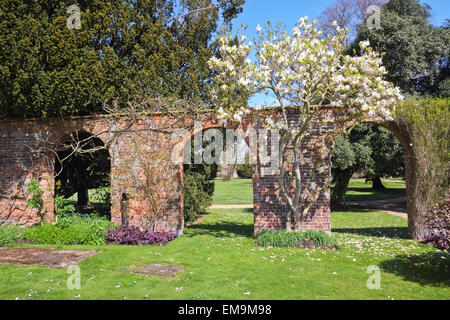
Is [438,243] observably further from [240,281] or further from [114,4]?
[114,4]

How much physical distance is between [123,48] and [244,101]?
4.42 meters

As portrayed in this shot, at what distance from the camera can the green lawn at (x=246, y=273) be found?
5.05 metres

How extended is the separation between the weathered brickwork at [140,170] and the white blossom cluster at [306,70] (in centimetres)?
125

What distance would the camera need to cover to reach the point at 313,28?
24.4 ft

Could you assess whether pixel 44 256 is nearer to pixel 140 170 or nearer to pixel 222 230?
pixel 140 170

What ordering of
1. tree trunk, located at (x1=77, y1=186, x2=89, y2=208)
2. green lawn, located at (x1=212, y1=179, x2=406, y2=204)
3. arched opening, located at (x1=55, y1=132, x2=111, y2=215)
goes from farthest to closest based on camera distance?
green lawn, located at (x1=212, y1=179, x2=406, y2=204), tree trunk, located at (x1=77, y1=186, x2=89, y2=208), arched opening, located at (x1=55, y1=132, x2=111, y2=215)

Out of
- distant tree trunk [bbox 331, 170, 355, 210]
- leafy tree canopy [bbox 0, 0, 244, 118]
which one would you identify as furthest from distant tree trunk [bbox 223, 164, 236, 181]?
leafy tree canopy [bbox 0, 0, 244, 118]

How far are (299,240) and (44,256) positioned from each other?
5684 millimetres

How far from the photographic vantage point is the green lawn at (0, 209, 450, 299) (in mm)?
5055

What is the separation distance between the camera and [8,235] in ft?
28.5

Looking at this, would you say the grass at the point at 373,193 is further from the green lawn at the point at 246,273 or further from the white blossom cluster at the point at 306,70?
the white blossom cluster at the point at 306,70

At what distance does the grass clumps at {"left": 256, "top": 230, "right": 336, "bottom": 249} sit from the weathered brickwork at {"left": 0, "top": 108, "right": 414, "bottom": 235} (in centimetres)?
53

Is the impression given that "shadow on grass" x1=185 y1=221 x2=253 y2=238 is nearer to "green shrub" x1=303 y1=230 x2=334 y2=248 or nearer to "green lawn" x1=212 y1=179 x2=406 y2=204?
"green shrub" x1=303 y1=230 x2=334 y2=248
